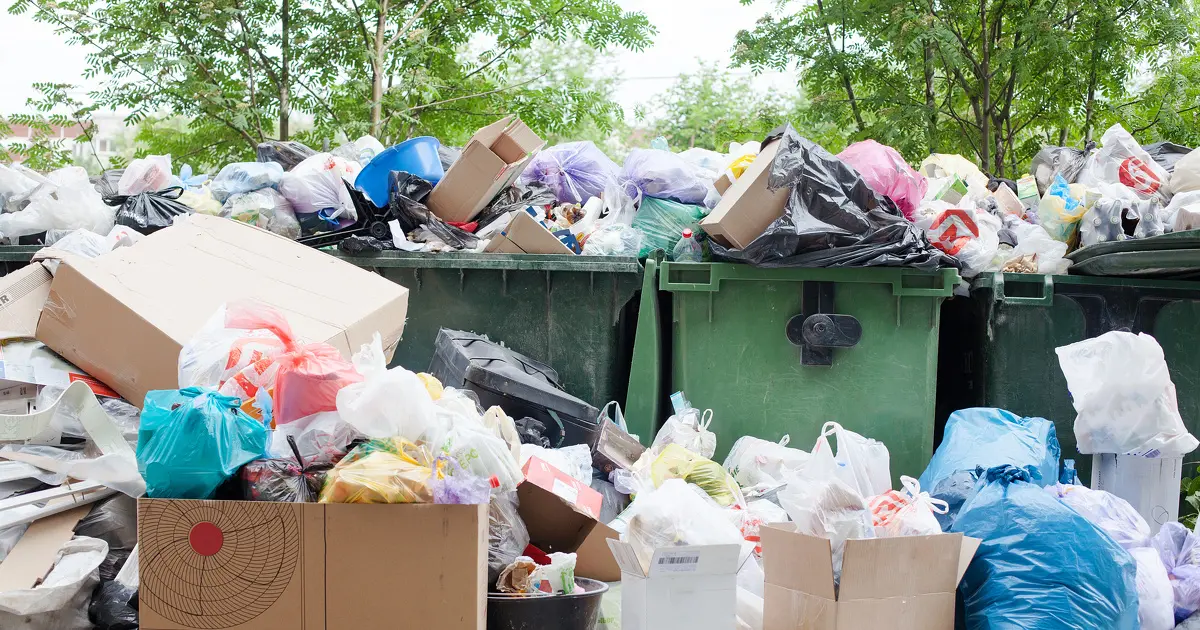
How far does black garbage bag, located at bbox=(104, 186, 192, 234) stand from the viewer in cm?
426

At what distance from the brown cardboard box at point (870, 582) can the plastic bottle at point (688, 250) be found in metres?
1.52

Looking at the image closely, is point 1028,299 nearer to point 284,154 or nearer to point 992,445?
point 992,445

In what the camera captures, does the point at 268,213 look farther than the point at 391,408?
Yes

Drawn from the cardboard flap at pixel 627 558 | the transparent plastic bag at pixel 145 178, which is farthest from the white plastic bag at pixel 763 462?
the transparent plastic bag at pixel 145 178

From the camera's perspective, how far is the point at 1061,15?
6820mm

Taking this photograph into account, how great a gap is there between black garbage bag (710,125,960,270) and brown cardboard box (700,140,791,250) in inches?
1.2

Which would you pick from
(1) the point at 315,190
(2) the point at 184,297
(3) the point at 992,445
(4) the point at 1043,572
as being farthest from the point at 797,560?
(1) the point at 315,190

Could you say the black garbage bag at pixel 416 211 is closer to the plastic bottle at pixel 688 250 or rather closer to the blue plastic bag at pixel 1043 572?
the plastic bottle at pixel 688 250

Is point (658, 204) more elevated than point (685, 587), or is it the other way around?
point (658, 204)

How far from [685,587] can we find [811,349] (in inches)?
61.5

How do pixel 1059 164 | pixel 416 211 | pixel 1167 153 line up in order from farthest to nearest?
1. pixel 1059 164
2. pixel 1167 153
3. pixel 416 211

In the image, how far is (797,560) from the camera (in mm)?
2459

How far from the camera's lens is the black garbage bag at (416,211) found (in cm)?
396

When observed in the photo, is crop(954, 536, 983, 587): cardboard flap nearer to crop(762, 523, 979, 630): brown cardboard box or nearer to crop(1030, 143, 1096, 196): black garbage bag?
crop(762, 523, 979, 630): brown cardboard box
